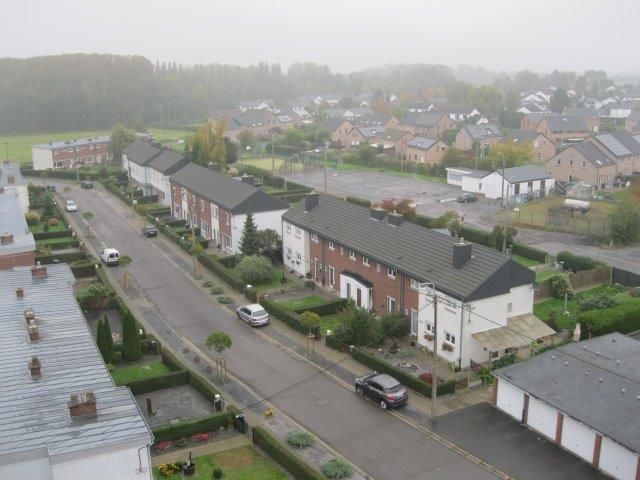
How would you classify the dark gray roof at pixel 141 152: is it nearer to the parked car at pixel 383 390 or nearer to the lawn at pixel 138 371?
the lawn at pixel 138 371

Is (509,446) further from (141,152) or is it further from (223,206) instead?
(141,152)

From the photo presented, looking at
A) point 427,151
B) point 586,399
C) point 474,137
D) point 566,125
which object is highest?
point 566,125

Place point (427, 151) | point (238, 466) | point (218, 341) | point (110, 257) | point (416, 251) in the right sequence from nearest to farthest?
1. point (238, 466)
2. point (218, 341)
3. point (416, 251)
4. point (110, 257)
5. point (427, 151)

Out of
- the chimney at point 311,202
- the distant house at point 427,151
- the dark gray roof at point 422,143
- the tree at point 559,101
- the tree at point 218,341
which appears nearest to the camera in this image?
the tree at point 218,341

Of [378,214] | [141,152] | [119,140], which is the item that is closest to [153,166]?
[141,152]

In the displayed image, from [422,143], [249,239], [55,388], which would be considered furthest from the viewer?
[422,143]

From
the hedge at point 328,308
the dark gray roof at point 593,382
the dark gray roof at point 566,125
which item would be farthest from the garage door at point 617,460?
the dark gray roof at point 566,125
